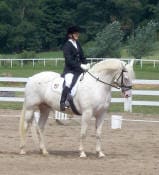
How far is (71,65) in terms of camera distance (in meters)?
13.4

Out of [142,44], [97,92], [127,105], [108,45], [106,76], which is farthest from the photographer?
[108,45]

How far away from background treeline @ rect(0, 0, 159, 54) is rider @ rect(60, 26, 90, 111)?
66681 mm

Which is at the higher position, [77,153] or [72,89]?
[72,89]

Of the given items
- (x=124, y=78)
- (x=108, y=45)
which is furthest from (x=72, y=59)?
(x=108, y=45)

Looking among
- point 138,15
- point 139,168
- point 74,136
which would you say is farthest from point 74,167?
point 138,15

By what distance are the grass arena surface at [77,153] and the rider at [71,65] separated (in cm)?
119

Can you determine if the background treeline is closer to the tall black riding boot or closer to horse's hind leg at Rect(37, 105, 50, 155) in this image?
horse's hind leg at Rect(37, 105, 50, 155)

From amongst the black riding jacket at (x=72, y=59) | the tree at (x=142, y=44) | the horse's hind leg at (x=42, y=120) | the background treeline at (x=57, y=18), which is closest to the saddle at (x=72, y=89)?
the black riding jacket at (x=72, y=59)

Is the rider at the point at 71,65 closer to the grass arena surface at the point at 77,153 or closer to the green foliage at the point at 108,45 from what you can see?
the grass arena surface at the point at 77,153

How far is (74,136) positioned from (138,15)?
72.6m

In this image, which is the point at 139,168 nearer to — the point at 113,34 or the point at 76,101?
the point at 76,101

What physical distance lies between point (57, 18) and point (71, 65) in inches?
2769

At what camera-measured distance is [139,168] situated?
38.2 ft

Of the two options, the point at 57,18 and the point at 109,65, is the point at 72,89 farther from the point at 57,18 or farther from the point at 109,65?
the point at 57,18
